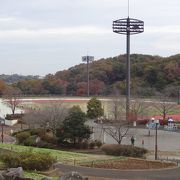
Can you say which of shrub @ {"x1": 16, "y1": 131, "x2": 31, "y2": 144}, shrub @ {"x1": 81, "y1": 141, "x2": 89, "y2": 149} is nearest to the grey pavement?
shrub @ {"x1": 81, "y1": 141, "x2": 89, "y2": 149}

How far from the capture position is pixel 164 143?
46094 millimetres

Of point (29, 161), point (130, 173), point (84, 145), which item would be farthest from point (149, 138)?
point (29, 161)

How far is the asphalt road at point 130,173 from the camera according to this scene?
26469 mm

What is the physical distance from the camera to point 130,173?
90.7ft

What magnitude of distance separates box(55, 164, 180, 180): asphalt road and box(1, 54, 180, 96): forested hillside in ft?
193

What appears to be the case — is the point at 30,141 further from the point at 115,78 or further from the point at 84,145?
the point at 115,78

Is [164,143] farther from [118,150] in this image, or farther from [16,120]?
[16,120]

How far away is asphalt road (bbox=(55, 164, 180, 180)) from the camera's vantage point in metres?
26.5

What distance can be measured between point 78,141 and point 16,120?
88.9 feet

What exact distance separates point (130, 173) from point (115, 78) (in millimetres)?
85334

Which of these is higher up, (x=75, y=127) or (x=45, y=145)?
(x=75, y=127)

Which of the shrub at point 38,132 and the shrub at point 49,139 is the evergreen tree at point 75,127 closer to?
the shrub at point 49,139

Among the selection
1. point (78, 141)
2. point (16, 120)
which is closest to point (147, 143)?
point (78, 141)

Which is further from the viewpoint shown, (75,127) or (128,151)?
(75,127)
